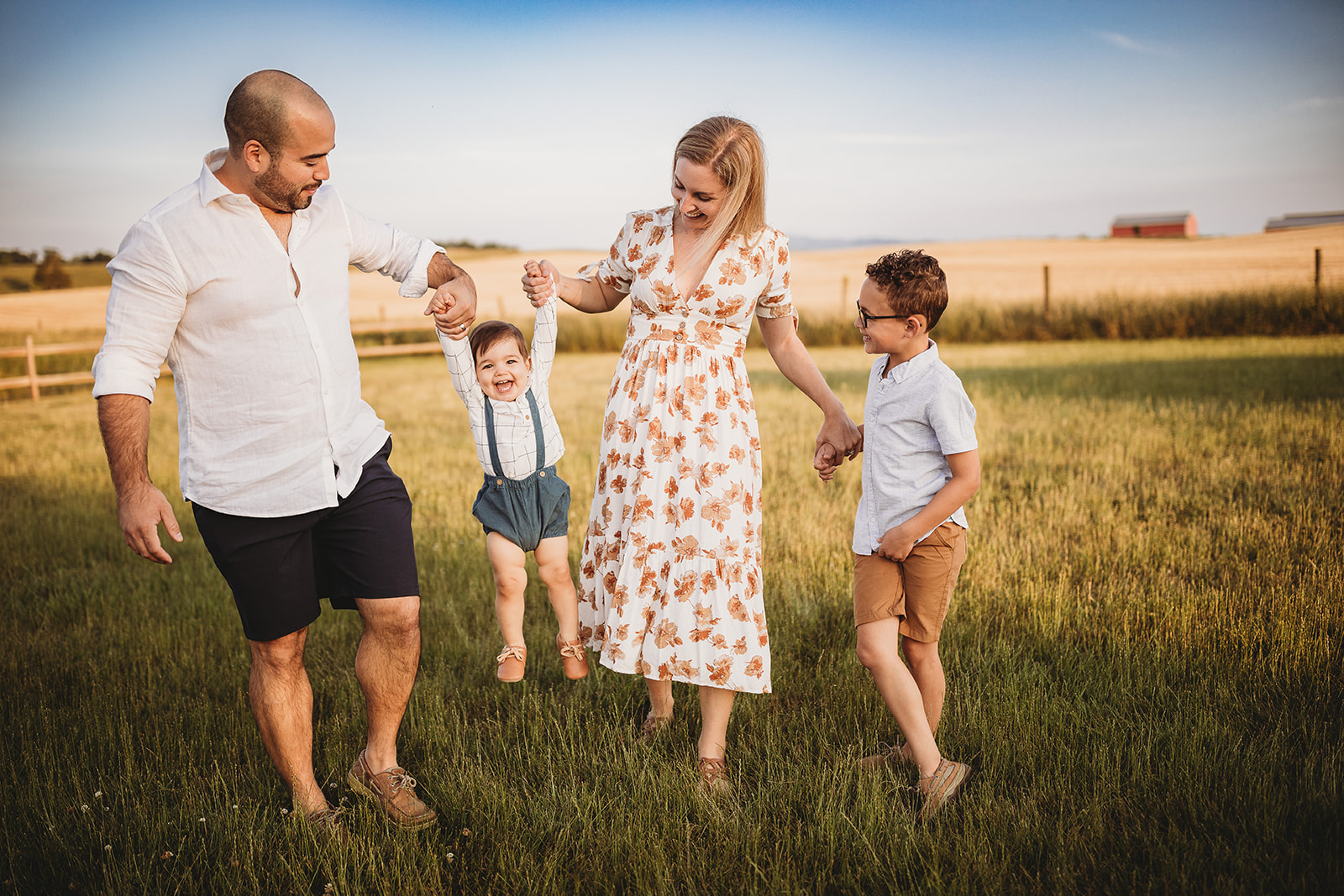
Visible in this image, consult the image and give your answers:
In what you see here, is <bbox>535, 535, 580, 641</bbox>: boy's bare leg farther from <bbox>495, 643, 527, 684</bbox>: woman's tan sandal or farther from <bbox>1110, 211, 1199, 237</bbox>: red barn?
<bbox>1110, 211, 1199, 237</bbox>: red barn

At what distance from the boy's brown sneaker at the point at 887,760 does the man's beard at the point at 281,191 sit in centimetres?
287

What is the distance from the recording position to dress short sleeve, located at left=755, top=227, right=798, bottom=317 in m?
3.54

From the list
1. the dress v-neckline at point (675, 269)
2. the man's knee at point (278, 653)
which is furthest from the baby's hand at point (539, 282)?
the man's knee at point (278, 653)

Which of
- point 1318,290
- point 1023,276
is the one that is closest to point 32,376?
point 1318,290

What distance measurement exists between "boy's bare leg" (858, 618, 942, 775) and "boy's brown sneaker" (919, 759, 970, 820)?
3 cm

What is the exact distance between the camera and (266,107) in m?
2.75

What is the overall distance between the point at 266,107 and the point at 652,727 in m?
2.83

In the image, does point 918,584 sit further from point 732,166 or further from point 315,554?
point 315,554

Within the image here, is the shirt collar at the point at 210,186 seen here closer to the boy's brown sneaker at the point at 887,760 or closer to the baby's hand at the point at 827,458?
the baby's hand at the point at 827,458

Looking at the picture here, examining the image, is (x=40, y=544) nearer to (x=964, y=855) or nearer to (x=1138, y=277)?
(x=964, y=855)

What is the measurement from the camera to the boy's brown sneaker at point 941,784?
304 centimetres

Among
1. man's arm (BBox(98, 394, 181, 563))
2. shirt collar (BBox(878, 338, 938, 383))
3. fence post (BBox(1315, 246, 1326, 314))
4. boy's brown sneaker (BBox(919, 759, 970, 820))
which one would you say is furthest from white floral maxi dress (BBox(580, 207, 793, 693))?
fence post (BBox(1315, 246, 1326, 314))

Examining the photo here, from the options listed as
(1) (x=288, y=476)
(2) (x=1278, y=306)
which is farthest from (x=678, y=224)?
(2) (x=1278, y=306)

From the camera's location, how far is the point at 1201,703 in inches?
142
